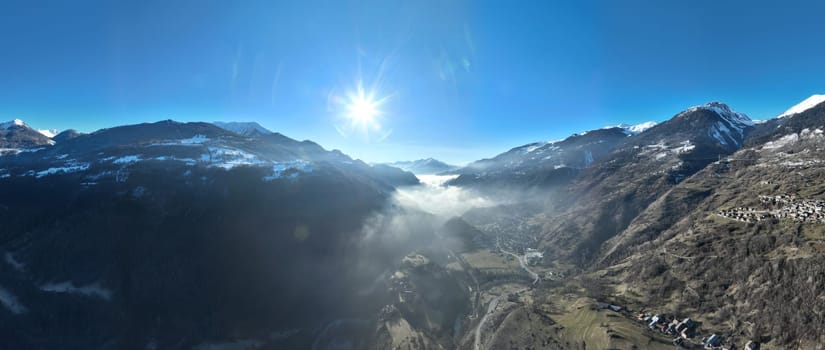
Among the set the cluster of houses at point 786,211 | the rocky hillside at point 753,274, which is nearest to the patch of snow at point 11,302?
the rocky hillside at point 753,274

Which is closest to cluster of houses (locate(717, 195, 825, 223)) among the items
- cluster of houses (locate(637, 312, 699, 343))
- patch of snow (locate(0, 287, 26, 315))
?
cluster of houses (locate(637, 312, 699, 343))

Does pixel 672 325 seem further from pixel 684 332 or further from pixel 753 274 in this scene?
pixel 753 274

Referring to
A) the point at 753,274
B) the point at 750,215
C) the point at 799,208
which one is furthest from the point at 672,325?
the point at 799,208

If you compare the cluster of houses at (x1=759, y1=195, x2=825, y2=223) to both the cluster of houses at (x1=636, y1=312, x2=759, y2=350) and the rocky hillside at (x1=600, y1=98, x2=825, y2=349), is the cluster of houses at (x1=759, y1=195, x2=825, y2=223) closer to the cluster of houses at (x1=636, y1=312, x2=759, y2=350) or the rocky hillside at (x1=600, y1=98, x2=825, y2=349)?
the rocky hillside at (x1=600, y1=98, x2=825, y2=349)

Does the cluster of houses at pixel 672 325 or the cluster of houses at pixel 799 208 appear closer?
the cluster of houses at pixel 672 325

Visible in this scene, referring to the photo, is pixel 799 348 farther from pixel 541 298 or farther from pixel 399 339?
pixel 399 339

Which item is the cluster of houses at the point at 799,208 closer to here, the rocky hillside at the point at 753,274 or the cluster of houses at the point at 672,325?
the rocky hillside at the point at 753,274
